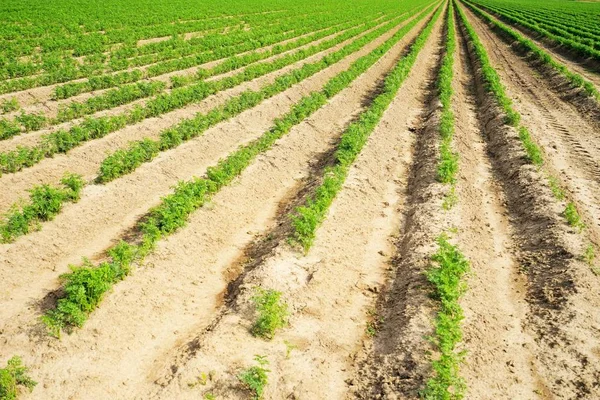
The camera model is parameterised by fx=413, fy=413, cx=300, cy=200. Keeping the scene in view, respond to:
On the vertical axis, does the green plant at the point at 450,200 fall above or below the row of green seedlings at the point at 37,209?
below

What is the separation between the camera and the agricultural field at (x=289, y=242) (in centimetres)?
594

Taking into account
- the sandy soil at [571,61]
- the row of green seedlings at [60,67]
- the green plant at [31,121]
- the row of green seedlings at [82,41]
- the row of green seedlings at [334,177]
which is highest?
the row of green seedlings at [82,41]

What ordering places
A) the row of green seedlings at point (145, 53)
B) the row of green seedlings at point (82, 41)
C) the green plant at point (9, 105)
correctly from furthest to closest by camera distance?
the row of green seedlings at point (82, 41) → the row of green seedlings at point (145, 53) → the green plant at point (9, 105)

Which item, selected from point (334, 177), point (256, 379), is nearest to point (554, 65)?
point (334, 177)

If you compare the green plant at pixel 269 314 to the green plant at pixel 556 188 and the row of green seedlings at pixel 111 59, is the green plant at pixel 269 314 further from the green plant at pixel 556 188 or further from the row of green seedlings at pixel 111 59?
the row of green seedlings at pixel 111 59

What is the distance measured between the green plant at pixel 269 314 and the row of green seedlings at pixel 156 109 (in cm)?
763

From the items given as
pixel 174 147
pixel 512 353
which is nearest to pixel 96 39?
pixel 174 147

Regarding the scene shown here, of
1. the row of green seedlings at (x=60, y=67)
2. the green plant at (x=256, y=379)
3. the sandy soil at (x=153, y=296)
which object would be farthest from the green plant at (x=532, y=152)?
the row of green seedlings at (x=60, y=67)

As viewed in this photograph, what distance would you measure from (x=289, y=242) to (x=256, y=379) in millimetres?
3275

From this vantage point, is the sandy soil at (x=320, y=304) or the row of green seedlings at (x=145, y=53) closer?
the sandy soil at (x=320, y=304)

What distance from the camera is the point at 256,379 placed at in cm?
559

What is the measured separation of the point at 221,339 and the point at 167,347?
2.81 feet

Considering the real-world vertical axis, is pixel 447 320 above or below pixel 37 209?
below

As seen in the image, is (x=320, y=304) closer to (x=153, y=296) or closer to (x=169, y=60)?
(x=153, y=296)
